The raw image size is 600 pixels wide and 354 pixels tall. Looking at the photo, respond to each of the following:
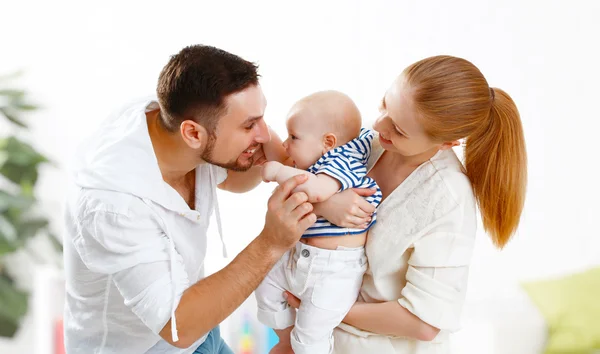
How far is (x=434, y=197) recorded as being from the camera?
167cm

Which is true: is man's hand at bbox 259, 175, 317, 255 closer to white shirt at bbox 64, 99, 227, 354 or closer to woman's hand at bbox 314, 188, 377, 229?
woman's hand at bbox 314, 188, 377, 229

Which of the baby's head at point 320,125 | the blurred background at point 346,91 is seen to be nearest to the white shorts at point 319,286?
the baby's head at point 320,125

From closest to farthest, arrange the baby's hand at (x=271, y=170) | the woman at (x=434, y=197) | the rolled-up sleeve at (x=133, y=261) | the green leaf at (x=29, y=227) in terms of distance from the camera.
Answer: the woman at (x=434, y=197) → the rolled-up sleeve at (x=133, y=261) → the baby's hand at (x=271, y=170) → the green leaf at (x=29, y=227)

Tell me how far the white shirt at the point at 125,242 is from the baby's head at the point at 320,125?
14.2 inches

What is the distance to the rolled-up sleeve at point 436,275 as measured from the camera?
1.64 m

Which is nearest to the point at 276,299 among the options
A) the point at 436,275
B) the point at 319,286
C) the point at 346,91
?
the point at 319,286

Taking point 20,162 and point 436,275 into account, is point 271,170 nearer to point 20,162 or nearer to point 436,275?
point 436,275

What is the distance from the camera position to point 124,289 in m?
1.73

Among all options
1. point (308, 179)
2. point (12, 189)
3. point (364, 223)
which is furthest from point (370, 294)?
point (12, 189)

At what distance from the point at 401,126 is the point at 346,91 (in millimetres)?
1855

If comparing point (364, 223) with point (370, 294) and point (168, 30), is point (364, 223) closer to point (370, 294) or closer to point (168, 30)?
point (370, 294)

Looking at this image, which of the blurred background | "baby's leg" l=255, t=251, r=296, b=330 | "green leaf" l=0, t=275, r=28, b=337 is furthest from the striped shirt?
"green leaf" l=0, t=275, r=28, b=337

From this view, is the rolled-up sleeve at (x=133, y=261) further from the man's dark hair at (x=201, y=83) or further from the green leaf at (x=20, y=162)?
the green leaf at (x=20, y=162)

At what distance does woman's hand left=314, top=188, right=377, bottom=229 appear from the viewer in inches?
65.4
